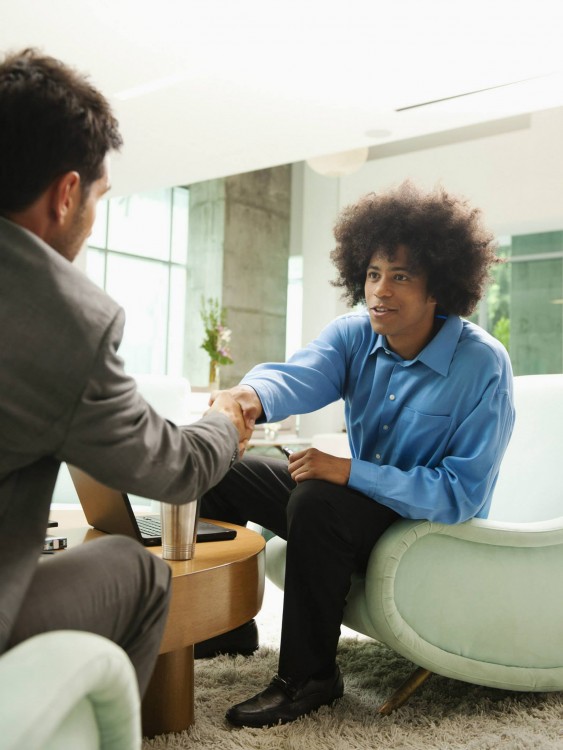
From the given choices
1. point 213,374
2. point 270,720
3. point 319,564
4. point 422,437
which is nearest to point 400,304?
point 422,437

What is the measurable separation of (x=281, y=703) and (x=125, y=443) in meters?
1.06

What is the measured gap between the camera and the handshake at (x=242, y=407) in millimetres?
1960

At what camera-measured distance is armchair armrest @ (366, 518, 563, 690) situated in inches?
72.9

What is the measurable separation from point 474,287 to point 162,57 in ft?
10.5

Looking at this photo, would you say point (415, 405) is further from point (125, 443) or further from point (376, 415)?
point (125, 443)

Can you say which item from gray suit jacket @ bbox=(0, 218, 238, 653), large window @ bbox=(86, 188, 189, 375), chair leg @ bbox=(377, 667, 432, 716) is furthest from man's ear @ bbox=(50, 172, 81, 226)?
large window @ bbox=(86, 188, 189, 375)

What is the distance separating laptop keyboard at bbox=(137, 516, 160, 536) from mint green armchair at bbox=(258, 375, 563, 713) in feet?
1.77

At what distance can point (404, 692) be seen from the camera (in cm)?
194

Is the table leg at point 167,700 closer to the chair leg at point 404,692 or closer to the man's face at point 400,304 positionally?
the chair leg at point 404,692

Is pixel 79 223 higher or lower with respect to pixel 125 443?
higher

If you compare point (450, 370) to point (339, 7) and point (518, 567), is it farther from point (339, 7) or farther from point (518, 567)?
point (339, 7)

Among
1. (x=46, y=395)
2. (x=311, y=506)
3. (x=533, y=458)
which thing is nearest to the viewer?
(x=46, y=395)

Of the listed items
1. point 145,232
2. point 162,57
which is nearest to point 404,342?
point 162,57

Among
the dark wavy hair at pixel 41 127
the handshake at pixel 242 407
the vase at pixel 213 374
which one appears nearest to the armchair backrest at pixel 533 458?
the handshake at pixel 242 407
